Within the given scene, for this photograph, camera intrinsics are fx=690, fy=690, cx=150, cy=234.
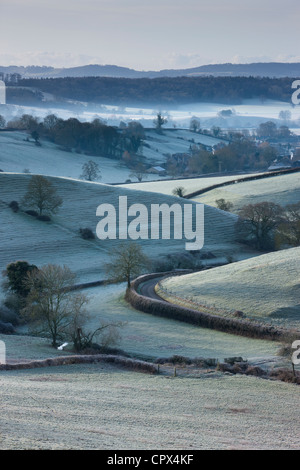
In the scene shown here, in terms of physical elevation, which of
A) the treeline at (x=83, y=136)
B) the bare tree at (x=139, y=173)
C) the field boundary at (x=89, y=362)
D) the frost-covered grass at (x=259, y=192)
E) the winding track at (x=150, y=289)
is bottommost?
the winding track at (x=150, y=289)

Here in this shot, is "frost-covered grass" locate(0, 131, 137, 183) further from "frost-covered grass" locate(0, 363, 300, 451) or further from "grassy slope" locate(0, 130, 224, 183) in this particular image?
"frost-covered grass" locate(0, 363, 300, 451)

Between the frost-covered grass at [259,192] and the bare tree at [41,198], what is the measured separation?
24.4m

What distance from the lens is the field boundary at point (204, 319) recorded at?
128 feet

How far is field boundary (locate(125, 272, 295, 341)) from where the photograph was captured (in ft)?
128

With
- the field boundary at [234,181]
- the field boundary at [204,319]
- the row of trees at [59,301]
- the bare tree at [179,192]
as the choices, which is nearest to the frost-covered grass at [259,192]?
the field boundary at [234,181]

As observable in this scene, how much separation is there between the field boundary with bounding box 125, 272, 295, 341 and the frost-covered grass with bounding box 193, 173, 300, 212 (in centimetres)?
4318

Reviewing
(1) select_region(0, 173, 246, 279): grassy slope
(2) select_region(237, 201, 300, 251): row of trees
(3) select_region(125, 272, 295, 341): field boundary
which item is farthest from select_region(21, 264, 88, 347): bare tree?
(2) select_region(237, 201, 300, 251): row of trees

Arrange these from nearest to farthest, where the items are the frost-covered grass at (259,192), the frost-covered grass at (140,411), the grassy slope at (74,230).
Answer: the frost-covered grass at (140,411) < the grassy slope at (74,230) < the frost-covered grass at (259,192)

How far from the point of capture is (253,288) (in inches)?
1823

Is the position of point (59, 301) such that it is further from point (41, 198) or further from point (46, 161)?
point (46, 161)

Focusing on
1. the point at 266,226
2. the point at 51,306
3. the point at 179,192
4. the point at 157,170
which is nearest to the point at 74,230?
the point at 266,226

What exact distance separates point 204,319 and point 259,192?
57381 millimetres

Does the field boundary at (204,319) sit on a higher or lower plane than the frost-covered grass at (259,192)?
lower

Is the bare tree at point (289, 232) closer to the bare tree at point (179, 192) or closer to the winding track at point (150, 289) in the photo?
the winding track at point (150, 289)
